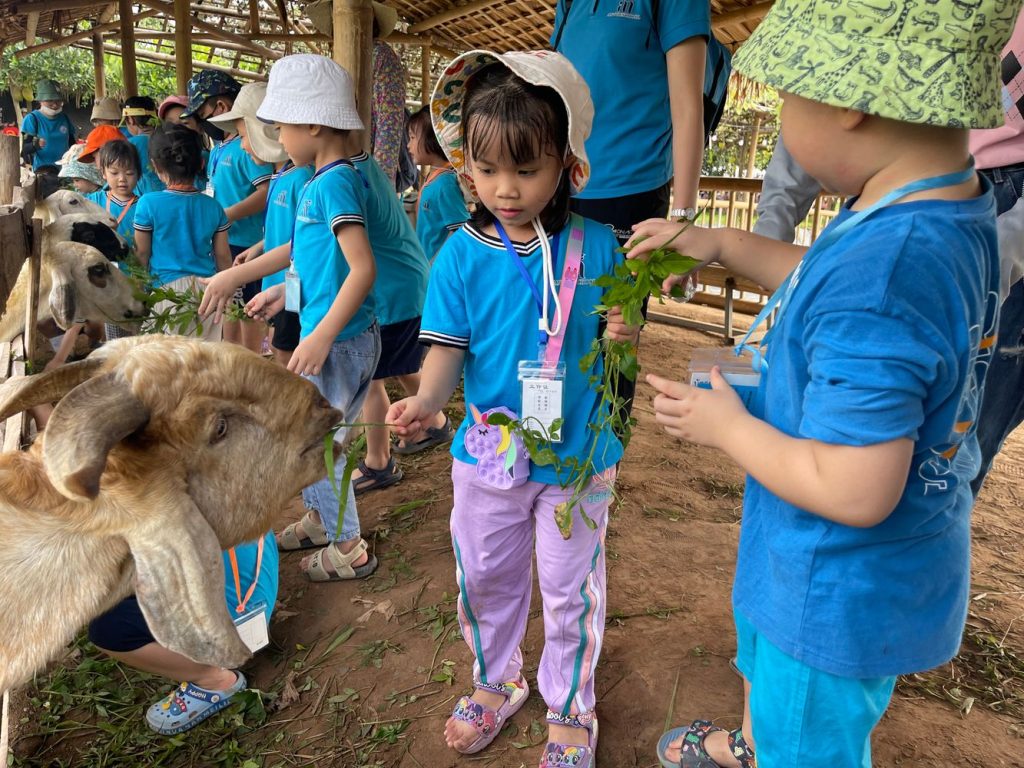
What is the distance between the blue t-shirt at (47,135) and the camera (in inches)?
440

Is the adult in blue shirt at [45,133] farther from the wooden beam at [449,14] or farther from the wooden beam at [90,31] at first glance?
the wooden beam at [449,14]

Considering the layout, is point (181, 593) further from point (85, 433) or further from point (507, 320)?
point (507, 320)

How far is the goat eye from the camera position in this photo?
1.74 metres

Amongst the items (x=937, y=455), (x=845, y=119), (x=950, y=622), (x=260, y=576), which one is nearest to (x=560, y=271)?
(x=845, y=119)

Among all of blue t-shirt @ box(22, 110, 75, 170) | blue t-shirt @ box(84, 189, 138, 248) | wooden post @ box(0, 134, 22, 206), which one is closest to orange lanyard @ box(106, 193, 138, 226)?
blue t-shirt @ box(84, 189, 138, 248)

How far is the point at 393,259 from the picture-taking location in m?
3.55

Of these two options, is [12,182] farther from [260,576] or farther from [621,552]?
[621,552]

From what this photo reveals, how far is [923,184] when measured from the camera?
1.20 metres

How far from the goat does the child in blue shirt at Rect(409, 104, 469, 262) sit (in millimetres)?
3532

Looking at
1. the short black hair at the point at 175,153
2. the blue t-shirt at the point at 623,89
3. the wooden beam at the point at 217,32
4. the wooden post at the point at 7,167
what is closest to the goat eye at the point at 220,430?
the blue t-shirt at the point at 623,89

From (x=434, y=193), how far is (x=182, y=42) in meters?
6.08

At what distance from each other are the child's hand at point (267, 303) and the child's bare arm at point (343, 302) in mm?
470

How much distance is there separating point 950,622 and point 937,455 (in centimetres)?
37

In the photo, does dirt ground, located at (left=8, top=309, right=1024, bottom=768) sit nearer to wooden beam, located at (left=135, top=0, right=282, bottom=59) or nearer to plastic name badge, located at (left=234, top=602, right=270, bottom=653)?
plastic name badge, located at (left=234, top=602, right=270, bottom=653)
